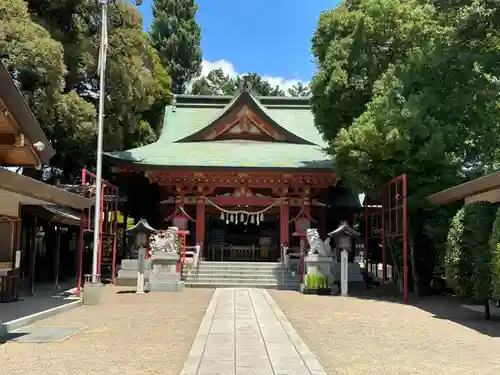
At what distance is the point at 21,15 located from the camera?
1486 cm

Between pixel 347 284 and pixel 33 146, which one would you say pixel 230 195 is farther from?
pixel 33 146

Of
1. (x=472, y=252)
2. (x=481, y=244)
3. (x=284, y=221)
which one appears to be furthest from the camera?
(x=284, y=221)

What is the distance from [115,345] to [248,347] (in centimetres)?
190

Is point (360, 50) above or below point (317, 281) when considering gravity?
above

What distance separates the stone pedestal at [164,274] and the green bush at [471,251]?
883cm

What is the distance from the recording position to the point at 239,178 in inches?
850

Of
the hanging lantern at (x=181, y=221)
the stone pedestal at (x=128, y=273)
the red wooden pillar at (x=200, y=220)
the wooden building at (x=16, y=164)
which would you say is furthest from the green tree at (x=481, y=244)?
the hanging lantern at (x=181, y=221)

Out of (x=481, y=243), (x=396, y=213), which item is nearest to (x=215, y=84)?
(x=396, y=213)

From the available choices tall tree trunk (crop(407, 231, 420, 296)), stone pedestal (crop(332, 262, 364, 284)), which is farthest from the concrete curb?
tall tree trunk (crop(407, 231, 420, 296))

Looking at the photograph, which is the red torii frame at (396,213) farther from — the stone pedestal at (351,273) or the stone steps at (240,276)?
the stone steps at (240,276)

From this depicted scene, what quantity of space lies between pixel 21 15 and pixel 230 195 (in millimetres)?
10353

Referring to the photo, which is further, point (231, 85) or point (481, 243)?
point (231, 85)

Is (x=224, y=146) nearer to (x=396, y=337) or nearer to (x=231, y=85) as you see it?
(x=396, y=337)

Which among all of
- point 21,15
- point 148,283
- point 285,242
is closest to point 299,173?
point 285,242
